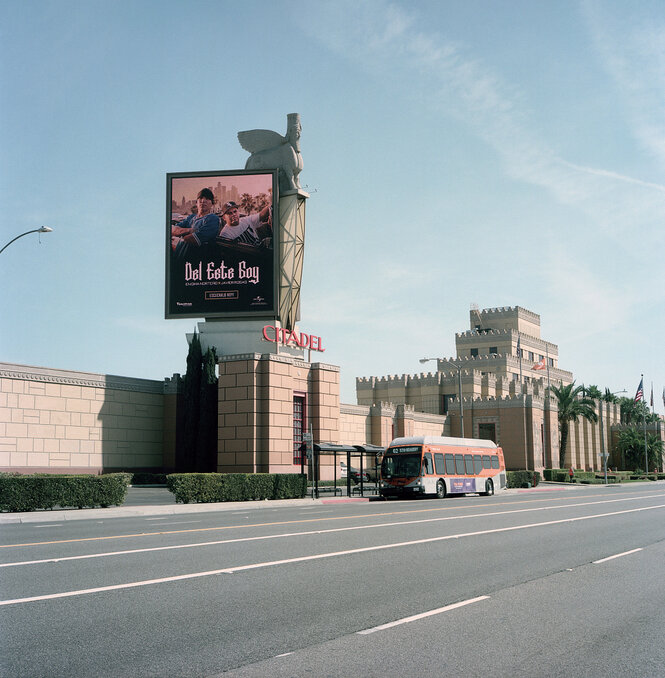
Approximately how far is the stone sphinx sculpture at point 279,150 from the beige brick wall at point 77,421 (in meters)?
17.5

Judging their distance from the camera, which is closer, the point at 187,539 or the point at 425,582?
the point at 425,582

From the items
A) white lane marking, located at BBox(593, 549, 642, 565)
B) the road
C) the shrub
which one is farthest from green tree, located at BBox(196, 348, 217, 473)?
white lane marking, located at BBox(593, 549, 642, 565)

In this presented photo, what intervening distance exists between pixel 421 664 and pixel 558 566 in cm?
691

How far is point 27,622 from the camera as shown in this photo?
7.99m

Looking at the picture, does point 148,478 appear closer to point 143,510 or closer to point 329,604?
point 143,510

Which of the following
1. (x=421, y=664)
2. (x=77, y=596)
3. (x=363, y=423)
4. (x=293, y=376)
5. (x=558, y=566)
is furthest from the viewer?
(x=363, y=423)

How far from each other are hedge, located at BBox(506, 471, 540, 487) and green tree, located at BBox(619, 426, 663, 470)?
163ft

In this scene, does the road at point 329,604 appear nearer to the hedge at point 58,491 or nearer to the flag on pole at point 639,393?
the hedge at point 58,491

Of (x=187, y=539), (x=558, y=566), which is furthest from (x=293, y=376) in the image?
(x=558, y=566)

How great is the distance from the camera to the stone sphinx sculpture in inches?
2184

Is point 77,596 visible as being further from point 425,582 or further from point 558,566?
point 558,566

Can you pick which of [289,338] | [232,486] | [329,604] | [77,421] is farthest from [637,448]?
[329,604]

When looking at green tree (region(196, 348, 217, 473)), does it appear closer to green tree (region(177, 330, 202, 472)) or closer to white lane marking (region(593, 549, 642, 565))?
green tree (region(177, 330, 202, 472))

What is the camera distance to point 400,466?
38.3 metres
